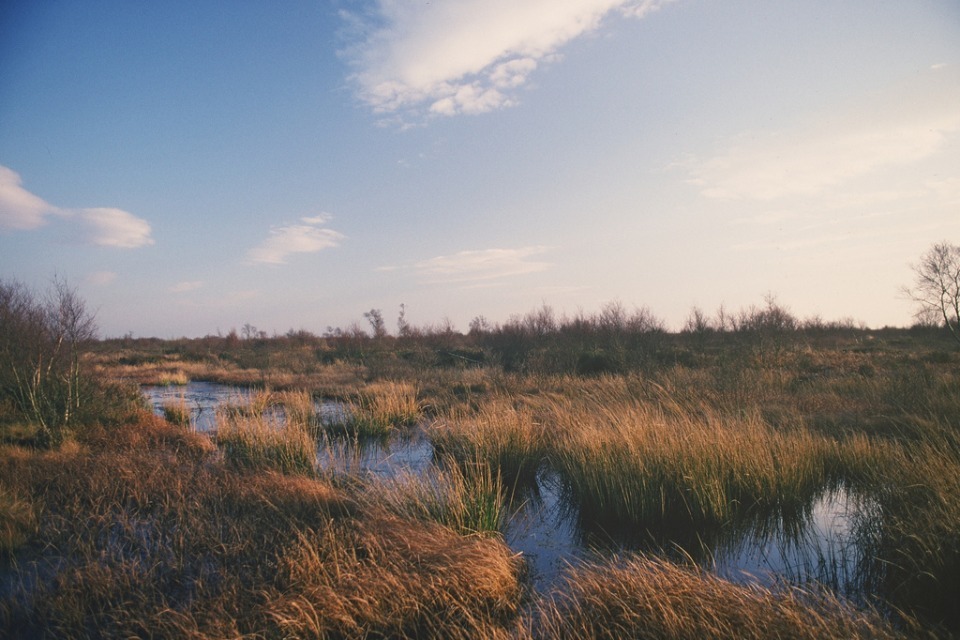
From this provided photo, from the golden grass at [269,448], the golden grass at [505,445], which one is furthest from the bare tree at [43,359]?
the golden grass at [505,445]

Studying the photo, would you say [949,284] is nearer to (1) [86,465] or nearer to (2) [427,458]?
(2) [427,458]

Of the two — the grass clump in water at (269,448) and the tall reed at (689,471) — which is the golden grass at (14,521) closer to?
the grass clump in water at (269,448)

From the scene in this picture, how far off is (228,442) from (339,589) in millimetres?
5529

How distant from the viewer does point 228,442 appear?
7820 millimetres

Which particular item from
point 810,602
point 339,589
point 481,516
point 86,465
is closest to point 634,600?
point 810,602

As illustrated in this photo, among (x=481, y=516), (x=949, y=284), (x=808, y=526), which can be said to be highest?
(x=949, y=284)

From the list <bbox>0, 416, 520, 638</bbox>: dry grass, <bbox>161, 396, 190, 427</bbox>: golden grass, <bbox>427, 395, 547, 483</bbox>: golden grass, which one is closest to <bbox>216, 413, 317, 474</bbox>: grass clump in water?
<bbox>0, 416, 520, 638</bbox>: dry grass

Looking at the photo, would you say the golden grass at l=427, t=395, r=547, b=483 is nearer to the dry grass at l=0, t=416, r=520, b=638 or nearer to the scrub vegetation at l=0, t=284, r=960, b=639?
the scrub vegetation at l=0, t=284, r=960, b=639

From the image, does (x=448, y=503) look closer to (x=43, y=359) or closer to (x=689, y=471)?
(x=689, y=471)

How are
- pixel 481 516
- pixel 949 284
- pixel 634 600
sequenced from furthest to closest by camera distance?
pixel 949 284 < pixel 481 516 < pixel 634 600

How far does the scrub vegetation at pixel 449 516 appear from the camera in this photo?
3.03 meters

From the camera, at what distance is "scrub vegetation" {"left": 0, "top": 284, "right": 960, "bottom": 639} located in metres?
3.03

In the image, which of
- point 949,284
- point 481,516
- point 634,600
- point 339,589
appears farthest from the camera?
point 949,284

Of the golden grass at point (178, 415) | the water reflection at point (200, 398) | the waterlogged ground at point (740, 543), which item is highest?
the golden grass at point (178, 415)
